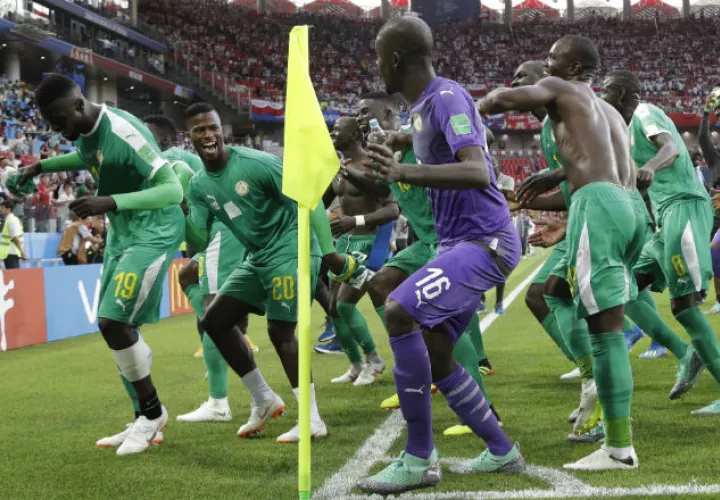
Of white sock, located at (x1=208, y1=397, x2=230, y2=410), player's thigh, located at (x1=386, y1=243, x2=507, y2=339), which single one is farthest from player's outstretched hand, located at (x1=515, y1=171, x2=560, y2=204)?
white sock, located at (x1=208, y1=397, x2=230, y2=410)

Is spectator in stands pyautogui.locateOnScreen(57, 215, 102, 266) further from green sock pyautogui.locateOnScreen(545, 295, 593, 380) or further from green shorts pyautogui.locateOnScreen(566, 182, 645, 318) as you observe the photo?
green shorts pyautogui.locateOnScreen(566, 182, 645, 318)

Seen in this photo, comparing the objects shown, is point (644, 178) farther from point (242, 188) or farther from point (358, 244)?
point (358, 244)

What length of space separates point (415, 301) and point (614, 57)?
63.7 metres

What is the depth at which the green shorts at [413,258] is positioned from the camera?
5.54m

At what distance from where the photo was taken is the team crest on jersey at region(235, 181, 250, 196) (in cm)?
514

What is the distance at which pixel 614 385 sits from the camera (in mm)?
3875

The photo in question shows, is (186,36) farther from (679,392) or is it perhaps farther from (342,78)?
(679,392)

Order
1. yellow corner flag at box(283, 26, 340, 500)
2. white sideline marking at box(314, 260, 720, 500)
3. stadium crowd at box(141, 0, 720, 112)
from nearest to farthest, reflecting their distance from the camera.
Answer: yellow corner flag at box(283, 26, 340, 500), white sideline marking at box(314, 260, 720, 500), stadium crowd at box(141, 0, 720, 112)

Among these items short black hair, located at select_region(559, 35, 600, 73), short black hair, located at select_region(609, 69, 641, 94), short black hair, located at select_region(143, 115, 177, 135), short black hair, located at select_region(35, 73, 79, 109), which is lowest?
short black hair, located at select_region(143, 115, 177, 135)

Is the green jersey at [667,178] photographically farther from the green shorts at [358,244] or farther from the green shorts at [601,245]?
the green shorts at [358,244]

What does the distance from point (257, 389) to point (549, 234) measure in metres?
2.18

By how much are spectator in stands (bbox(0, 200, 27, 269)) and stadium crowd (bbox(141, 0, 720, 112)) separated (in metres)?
34.4

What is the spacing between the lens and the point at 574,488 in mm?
3590

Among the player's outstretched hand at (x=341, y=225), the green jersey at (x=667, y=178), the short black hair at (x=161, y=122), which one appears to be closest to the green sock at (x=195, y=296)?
the player's outstretched hand at (x=341, y=225)
